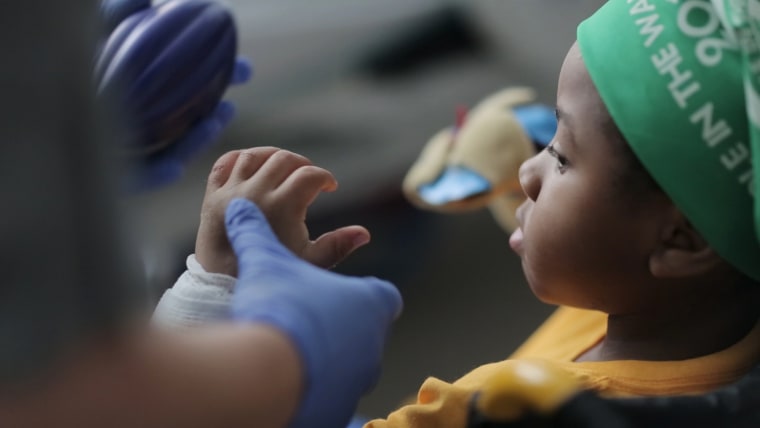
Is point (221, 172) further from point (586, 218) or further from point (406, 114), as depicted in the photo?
point (406, 114)

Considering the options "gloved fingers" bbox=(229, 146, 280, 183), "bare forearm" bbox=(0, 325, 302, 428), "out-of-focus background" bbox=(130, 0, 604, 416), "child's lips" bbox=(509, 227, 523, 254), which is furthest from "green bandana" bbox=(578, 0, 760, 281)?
"out-of-focus background" bbox=(130, 0, 604, 416)

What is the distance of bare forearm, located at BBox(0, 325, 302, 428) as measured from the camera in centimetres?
31

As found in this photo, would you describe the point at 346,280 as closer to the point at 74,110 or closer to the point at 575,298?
the point at 74,110

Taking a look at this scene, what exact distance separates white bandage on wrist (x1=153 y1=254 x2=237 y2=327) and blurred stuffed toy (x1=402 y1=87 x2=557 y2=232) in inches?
19.3

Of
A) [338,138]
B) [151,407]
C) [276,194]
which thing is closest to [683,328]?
[276,194]

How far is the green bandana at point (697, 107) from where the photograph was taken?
615 mm

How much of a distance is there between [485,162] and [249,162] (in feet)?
1.62

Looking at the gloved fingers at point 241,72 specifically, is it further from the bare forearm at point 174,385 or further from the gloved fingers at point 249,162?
the bare forearm at point 174,385

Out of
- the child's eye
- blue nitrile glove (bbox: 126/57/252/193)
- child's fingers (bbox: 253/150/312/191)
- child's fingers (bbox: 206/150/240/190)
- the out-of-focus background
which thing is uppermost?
child's fingers (bbox: 253/150/312/191)

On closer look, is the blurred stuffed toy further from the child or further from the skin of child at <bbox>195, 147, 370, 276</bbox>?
the skin of child at <bbox>195, 147, 370, 276</bbox>

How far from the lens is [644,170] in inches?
25.6

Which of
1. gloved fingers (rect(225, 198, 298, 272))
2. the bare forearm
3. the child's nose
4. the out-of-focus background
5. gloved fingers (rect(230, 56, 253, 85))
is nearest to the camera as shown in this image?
the bare forearm

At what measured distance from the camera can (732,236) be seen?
633 millimetres

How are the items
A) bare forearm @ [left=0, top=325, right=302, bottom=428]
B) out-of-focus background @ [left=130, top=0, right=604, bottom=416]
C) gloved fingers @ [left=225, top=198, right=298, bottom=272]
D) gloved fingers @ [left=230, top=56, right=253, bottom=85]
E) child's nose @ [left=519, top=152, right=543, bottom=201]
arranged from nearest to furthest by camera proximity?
bare forearm @ [left=0, top=325, right=302, bottom=428] < gloved fingers @ [left=225, top=198, right=298, bottom=272] < child's nose @ [left=519, top=152, right=543, bottom=201] < gloved fingers @ [left=230, top=56, right=253, bottom=85] < out-of-focus background @ [left=130, top=0, right=604, bottom=416]
